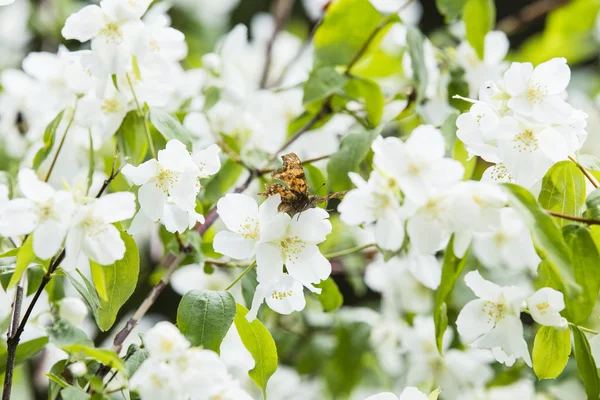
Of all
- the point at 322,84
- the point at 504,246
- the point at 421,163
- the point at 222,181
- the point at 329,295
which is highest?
the point at 421,163

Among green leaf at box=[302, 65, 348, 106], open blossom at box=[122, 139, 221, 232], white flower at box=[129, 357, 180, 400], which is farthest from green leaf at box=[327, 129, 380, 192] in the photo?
white flower at box=[129, 357, 180, 400]

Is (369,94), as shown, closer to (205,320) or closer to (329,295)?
(329,295)

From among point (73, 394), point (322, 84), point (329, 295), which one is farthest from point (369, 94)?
point (73, 394)

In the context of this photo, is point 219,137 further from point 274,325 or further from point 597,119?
point 597,119

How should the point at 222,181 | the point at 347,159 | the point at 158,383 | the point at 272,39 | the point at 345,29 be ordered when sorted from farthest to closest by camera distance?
the point at 272,39
the point at 345,29
the point at 222,181
the point at 347,159
the point at 158,383

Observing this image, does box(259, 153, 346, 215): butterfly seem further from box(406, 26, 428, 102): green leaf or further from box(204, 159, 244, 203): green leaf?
box(406, 26, 428, 102): green leaf

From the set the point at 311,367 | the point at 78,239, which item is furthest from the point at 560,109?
Answer: the point at 311,367
